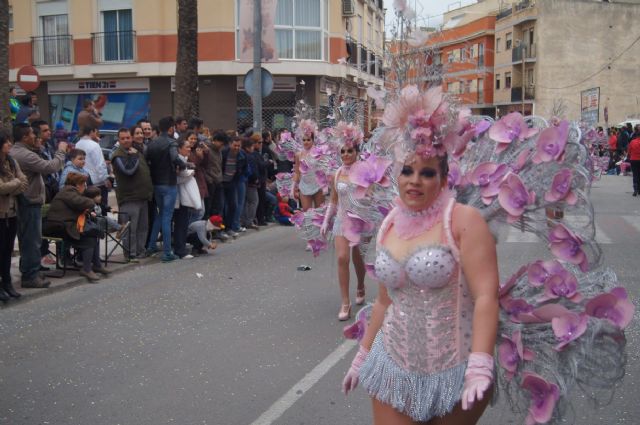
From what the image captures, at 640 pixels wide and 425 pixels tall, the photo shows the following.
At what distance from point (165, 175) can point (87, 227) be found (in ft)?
6.67

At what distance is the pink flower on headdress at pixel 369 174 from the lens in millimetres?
3941

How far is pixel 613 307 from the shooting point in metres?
3.35

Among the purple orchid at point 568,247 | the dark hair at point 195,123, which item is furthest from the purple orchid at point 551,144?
the dark hair at point 195,123

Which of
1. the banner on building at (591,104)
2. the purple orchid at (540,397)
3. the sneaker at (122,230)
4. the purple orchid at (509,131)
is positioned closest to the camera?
the purple orchid at (540,397)

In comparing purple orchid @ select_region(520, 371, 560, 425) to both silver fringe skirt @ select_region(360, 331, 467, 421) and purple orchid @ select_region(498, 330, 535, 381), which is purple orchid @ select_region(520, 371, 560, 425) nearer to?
purple orchid @ select_region(498, 330, 535, 381)

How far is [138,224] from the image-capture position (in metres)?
11.4

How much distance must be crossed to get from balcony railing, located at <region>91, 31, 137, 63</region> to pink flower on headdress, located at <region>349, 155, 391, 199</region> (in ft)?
95.4

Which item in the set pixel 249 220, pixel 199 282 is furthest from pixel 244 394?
pixel 249 220

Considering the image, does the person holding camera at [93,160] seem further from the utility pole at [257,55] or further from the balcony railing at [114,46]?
the balcony railing at [114,46]

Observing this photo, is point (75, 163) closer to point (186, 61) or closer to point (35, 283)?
point (35, 283)

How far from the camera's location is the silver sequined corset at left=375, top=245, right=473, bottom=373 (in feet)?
10.2

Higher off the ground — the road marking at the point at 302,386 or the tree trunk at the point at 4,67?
the tree trunk at the point at 4,67

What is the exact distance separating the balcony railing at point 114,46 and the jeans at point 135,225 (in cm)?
2154

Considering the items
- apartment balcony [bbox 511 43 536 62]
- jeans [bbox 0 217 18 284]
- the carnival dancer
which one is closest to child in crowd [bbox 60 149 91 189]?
jeans [bbox 0 217 18 284]
